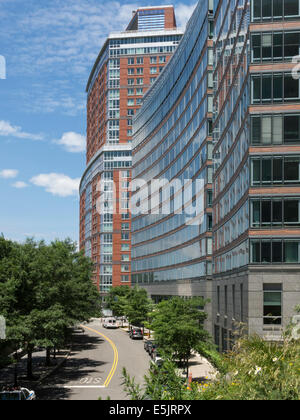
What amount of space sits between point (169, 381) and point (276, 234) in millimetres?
30665

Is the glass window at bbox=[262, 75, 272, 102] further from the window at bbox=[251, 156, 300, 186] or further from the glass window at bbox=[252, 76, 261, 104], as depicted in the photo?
the window at bbox=[251, 156, 300, 186]

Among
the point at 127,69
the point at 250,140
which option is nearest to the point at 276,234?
the point at 250,140

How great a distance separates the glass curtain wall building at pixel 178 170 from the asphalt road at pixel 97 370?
39.6 ft

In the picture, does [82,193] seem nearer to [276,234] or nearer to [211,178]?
[211,178]

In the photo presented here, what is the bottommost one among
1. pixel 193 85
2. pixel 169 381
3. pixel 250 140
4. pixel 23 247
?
pixel 169 381

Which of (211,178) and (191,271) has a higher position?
(211,178)

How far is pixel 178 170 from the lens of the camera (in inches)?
3312

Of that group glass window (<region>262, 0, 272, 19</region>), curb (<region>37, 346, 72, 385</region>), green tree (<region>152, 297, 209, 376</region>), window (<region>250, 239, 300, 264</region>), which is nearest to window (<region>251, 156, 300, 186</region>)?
window (<region>250, 239, 300, 264</region>)

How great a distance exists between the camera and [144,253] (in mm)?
113062

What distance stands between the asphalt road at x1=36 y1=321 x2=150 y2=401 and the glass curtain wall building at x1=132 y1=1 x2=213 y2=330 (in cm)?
1208

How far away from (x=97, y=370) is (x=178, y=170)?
4320 cm

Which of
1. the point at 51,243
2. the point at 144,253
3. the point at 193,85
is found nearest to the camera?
the point at 51,243
